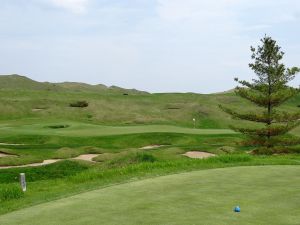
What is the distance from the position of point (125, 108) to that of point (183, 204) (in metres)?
62.2

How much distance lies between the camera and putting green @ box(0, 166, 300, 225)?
9531 millimetres

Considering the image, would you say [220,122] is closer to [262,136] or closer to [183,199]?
[262,136]

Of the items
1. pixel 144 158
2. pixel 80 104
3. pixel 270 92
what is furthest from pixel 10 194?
pixel 80 104

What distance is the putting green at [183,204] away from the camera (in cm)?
953

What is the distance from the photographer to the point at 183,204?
1100cm

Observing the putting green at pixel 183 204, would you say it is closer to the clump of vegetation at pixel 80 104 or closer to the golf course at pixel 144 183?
the golf course at pixel 144 183

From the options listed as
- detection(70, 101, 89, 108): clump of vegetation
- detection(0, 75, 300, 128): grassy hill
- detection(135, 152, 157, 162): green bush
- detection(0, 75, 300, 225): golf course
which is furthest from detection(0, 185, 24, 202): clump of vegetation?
detection(70, 101, 89, 108): clump of vegetation

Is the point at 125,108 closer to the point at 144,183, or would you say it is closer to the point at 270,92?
the point at 270,92

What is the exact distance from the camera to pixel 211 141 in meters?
42.4

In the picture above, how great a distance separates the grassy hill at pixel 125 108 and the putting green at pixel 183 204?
4759 cm

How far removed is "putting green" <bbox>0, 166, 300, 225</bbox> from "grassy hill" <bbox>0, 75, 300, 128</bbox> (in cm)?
4759

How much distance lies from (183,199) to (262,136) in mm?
27450

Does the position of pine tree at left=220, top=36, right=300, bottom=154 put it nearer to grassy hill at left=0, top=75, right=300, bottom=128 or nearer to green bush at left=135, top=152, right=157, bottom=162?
green bush at left=135, top=152, right=157, bottom=162

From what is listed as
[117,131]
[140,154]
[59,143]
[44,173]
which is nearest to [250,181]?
[140,154]
